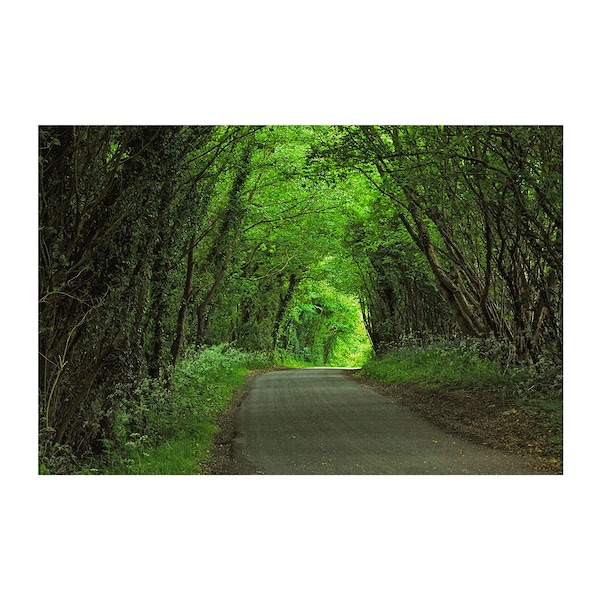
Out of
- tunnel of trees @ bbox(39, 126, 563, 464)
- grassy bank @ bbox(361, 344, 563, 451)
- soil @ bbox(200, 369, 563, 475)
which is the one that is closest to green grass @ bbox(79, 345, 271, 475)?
soil @ bbox(200, 369, 563, 475)

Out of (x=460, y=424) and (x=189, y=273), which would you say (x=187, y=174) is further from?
(x=460, y=424)

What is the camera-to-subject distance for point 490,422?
985 cm

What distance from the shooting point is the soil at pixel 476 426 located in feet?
25.8

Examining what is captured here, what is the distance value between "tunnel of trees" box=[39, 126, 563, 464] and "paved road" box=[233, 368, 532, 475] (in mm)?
1868

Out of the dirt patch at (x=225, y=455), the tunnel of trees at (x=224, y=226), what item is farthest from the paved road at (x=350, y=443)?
the tunnel of trees at (x=224, y=226)

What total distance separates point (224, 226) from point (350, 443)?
877 centimetres

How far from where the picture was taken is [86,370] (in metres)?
7.90

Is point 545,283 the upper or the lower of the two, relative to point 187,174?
lower

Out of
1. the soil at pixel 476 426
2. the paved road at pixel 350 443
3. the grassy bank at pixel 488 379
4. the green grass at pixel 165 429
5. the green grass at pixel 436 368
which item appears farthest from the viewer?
the green grass at pixel 436 368

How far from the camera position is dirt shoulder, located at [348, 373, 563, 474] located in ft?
26.3

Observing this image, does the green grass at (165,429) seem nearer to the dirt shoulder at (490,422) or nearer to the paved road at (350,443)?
the paved road at (350,443)

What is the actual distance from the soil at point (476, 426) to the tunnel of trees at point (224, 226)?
4.21 feet

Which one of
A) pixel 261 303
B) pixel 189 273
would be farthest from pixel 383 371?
pixel 261 303

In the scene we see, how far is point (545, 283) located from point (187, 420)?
6.18m
